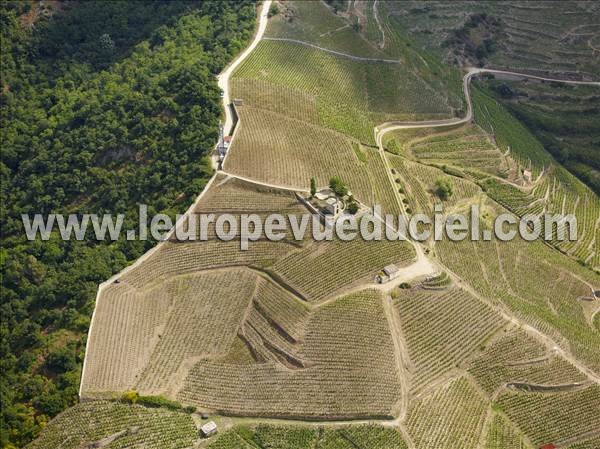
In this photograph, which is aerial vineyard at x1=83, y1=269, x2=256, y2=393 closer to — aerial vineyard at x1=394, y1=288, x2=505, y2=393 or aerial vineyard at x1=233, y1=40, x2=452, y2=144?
aerial vineyard at x1=394, y1=288, x2=505, y2=393

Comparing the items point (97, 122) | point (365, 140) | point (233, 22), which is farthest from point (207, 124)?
point (233, 22)

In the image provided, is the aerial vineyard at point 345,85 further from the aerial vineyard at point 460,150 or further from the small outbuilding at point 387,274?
the small outbuilding at point 387,274

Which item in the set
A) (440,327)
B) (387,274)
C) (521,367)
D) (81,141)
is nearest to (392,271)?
(387,274)

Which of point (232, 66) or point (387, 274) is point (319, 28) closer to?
point (232, 66)

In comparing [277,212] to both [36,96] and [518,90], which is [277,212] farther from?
[518,90]

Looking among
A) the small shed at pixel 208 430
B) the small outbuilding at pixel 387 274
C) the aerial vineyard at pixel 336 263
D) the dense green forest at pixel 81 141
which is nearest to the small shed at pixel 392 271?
the small outbuilding at pixel 387 274

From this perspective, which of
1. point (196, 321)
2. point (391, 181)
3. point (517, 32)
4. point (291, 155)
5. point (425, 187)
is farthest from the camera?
point (517, 32)
